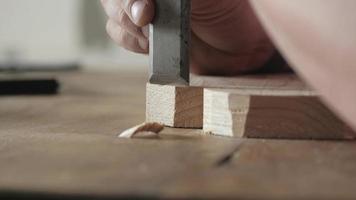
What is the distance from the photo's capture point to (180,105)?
33.2 inches

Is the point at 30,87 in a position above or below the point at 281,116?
below

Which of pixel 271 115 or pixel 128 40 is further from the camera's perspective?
pixel 128 40

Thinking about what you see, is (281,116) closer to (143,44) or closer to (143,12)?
(143,12)

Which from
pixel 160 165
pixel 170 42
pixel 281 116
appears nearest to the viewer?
pixel 160 165

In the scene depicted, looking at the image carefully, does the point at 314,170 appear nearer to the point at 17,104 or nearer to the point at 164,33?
the point at 164,33

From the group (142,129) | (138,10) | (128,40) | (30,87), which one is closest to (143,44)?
(128,40)

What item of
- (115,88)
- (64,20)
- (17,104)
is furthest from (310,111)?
(64,20)

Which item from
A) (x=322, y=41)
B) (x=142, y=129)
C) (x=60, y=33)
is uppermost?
(x=322, y=41)

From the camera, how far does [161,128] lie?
2.55 feet

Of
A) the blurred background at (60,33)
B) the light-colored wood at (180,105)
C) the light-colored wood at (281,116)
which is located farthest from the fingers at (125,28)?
the blurred background at (60,33)

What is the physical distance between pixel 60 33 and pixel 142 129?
251 centimetres

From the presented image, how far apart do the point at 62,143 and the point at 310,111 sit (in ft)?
0.94

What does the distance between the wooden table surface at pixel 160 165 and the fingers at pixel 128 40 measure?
0.20 metres

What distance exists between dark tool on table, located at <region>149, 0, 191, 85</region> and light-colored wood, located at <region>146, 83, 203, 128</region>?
1 cm
